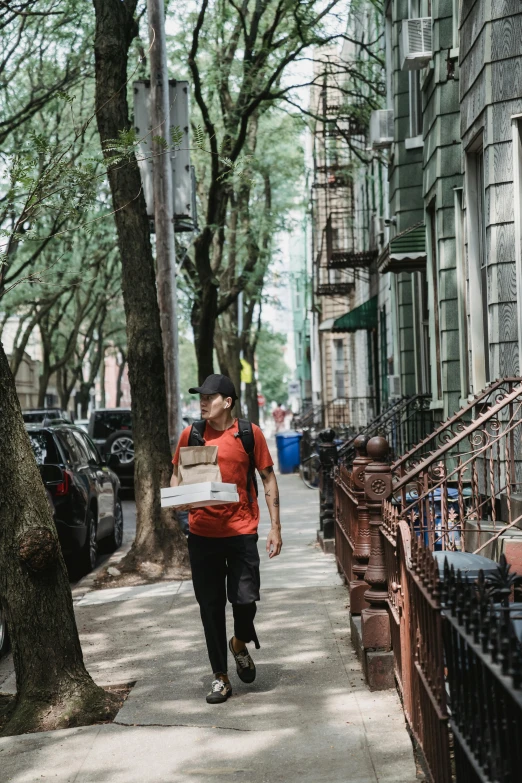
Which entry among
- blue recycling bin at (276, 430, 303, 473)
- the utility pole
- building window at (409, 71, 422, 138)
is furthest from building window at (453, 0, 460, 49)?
blue recycling bin at (276, 430, 303, 473)

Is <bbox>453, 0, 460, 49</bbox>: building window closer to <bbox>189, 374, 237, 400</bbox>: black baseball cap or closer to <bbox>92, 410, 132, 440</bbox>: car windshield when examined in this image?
<bbox>189, 374, 237, 400</bbox>: black baseball cap

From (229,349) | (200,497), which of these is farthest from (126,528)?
(229,349)

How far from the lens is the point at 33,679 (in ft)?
20.7

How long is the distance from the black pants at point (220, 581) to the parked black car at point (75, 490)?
5341 mm

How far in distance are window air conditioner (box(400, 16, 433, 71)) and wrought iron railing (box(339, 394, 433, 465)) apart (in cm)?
431

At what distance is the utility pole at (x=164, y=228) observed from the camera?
1280 centimetres

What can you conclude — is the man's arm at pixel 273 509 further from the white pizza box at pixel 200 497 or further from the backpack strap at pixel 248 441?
the white pizza box at pixel 200 497

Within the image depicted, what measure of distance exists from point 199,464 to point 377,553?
3.79 ft

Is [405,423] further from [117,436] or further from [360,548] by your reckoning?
[117,436]

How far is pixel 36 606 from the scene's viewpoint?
20.9ft

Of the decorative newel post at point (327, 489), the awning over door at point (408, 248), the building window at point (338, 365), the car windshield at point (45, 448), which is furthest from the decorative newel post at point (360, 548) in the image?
the building window at point (338, 365)

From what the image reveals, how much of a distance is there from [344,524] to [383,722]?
13.4 feet

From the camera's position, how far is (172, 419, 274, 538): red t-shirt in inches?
255

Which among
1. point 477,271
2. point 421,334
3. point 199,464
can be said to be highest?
point 477,271
